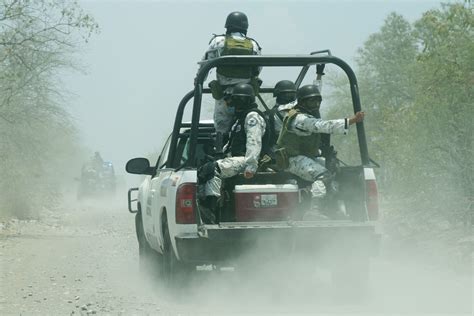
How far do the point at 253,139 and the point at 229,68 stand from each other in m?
1.25

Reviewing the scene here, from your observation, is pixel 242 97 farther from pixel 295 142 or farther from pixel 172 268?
pixel 172 268

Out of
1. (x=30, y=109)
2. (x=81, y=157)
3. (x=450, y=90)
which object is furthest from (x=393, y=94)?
(x=81, y=157)

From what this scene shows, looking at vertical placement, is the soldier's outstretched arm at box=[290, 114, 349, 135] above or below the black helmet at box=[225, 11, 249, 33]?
below

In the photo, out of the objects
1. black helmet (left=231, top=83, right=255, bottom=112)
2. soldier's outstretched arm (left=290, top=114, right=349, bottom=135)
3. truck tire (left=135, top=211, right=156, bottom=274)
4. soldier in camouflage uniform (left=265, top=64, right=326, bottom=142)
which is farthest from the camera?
truck tire (left=135, top=211, right=156, bottom=274)

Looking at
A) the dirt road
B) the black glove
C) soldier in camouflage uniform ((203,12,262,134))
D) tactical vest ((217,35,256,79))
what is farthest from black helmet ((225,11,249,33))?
the dirt road

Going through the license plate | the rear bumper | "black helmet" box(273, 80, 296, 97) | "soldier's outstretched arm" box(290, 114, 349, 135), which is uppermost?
"black helmet" box(273, 80, 296, 97)

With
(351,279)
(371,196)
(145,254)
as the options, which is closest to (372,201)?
(371,196)

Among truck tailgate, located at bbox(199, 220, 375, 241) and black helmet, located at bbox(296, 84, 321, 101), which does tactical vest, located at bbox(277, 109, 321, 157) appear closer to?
black helmet, located at bbox(296, 84, 321, 101)

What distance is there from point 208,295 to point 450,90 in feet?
32.9

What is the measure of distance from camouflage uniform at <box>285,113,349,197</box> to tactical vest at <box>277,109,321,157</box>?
1.7 inches

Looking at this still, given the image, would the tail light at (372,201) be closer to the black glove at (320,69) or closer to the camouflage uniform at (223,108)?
the camouflage uniform at (223,108)

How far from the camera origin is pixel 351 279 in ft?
32.0

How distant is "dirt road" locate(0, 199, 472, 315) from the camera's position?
941cm

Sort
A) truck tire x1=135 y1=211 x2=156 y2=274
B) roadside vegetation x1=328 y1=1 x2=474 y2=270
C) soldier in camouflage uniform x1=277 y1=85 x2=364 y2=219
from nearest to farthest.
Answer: soldier in camouflage uniform x1=277 y1=85 x2=364 y2=219
truck tire x1=135 y1=211 x2=156 y2=274
roadside vegetation x1=328 y1=1 x2=474 y2=270
